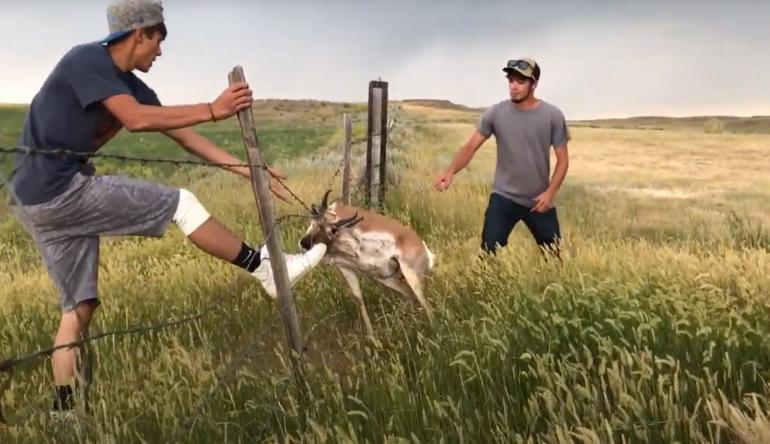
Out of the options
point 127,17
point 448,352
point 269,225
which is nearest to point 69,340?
point 269,225

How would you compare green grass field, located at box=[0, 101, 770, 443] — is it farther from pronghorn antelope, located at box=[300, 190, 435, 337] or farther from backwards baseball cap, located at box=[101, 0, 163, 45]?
backwards baseball cap, located at box=[101, 0, 163, 45]

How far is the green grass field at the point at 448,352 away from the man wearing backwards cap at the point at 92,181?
0.35m

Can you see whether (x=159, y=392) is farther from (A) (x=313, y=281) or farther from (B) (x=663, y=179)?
(B) (x=663, y=179)

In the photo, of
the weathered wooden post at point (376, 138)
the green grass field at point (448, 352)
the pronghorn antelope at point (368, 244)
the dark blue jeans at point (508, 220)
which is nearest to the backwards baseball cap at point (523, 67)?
the dark blue jeans at point (508, 220)

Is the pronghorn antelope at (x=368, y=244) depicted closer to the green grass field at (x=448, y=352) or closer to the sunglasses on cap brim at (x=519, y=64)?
the green grass field at (x=448, y=352)

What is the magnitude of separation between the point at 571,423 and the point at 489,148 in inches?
1118

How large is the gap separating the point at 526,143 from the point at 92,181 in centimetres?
362

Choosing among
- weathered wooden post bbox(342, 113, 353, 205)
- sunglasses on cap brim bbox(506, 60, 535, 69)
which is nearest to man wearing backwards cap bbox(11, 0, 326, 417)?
sunglasses on cap brim bbox(506, 60, 535, 69)

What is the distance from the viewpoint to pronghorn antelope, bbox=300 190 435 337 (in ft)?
16.3

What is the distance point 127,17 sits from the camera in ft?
12.8

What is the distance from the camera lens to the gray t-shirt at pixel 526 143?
6.25 m

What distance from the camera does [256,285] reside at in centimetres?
638

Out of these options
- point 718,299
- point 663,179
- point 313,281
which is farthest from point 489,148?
point 718,299

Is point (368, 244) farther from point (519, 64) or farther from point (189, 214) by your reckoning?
point (519, 64)
